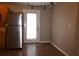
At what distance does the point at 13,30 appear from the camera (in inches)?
221

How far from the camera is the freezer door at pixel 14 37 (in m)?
5.59

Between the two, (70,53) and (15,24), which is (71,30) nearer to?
(70,53)

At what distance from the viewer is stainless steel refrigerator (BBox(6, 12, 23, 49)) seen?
5.57m

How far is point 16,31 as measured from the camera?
562cm

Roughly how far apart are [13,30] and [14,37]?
0.27m

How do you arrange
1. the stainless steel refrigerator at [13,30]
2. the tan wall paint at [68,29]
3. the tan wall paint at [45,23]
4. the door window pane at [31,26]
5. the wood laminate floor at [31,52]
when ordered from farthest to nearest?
the tan wall paint at [45,23] → the door window pane at [31,26] → the stainless steel refrigerator at [13,30] → the wood laminate floor at [31,52] → the tan wall paint at [68,29]

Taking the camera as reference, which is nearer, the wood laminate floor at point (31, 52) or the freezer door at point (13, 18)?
the wood laminate floor at point (31, 52)

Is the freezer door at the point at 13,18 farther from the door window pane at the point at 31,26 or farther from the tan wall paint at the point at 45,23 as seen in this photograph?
the tan wall paint at the point at 45,23

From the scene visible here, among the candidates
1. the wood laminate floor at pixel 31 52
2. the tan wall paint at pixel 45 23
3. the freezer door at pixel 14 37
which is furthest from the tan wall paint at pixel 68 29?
the tan wall paint at pixel 45 23

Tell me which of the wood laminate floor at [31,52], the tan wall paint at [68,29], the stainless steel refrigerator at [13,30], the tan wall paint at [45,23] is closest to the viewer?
the tan wall paint at [68,29]

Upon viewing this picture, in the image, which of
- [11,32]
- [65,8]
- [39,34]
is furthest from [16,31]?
[65,8]

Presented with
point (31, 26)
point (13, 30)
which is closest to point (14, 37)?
point (13, 30)

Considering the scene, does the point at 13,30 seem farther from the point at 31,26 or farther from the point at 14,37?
the point at 31,26

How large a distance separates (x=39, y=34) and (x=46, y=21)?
682mm
